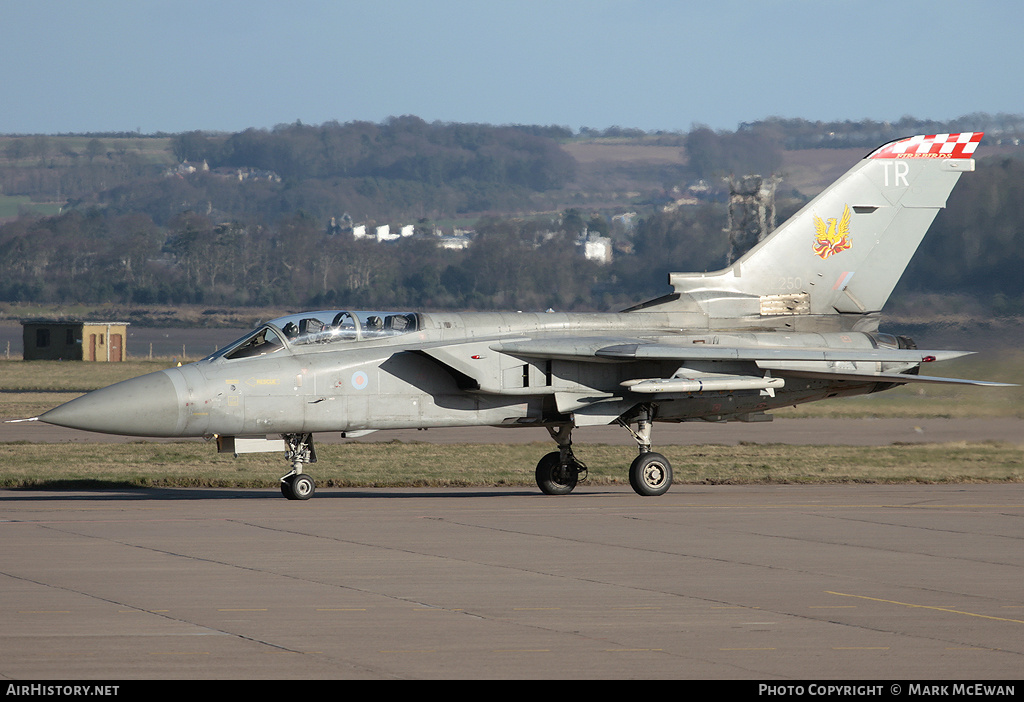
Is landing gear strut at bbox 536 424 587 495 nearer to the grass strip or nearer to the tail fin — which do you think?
the grass strip

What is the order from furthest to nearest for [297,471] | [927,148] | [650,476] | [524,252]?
[524,252] < [927,148] < [650,476] < [297,471]

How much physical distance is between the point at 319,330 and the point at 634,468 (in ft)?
16.1

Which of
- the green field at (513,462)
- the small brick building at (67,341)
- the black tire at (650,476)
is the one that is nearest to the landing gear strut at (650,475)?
the black tire at (650,476)

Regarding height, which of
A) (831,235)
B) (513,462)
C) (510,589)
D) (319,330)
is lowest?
(513,462)

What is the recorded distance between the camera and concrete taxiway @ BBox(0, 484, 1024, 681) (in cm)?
746

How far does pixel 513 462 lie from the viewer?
2278 cm

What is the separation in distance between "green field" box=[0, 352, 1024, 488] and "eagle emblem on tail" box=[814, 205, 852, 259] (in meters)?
3.85

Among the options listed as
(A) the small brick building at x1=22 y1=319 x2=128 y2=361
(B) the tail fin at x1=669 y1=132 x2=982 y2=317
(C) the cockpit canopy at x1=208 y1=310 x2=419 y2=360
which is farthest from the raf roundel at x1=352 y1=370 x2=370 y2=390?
(A) the small brick building at x1=22 y1=319 x2=128 y2=361

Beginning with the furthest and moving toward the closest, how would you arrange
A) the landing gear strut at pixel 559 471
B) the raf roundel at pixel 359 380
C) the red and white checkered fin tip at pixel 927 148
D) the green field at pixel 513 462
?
the green field at pixel 513 462, the red and white checkered fin tip at pixel 927 148, the landing gear strut at pixel 559 471, the raf roundel at pixel 359 380

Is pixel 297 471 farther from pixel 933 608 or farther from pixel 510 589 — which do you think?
pixel 933 608

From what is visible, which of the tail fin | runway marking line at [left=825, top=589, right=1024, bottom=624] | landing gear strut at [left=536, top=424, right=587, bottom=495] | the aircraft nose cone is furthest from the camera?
the tail fin

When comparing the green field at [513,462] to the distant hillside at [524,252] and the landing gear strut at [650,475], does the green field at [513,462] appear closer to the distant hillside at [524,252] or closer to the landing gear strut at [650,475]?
the landing gear strut at [650,475]

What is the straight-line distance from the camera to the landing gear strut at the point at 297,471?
16.5 metres

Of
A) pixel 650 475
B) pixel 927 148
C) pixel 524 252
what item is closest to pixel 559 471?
pixel 650 475
